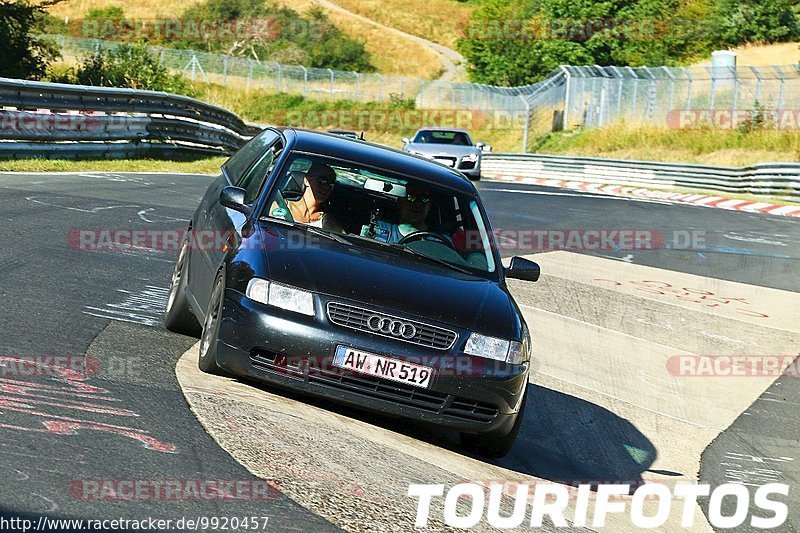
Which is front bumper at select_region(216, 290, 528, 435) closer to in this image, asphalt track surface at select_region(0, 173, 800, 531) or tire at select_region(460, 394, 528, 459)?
tire at select_region(460, 394, 528, 459)

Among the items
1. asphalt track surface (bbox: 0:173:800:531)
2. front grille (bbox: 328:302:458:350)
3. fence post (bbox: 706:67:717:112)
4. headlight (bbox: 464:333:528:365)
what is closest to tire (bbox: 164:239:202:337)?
asphalt track surface (bbox: 0:173:800:531)

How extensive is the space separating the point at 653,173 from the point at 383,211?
29.0 meters

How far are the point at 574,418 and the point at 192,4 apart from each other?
101 m

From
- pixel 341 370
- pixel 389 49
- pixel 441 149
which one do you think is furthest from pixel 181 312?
pixel 389 49

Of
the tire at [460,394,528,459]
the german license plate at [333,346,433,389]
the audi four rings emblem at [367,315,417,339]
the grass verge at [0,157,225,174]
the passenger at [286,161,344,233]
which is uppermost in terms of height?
the passenger at [286,161,344,233]

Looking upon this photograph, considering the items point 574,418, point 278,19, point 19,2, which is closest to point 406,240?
point 574,418

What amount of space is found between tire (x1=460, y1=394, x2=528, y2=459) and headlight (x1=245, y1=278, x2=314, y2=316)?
3.90 ft

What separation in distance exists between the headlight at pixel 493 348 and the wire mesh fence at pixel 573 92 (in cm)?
2829

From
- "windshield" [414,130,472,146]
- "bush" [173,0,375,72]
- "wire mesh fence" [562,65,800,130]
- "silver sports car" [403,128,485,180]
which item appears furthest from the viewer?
"bush" [173,0,375,72]

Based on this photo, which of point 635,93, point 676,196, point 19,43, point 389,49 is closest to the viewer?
point 19,43

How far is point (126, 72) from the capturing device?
3072 centimetres

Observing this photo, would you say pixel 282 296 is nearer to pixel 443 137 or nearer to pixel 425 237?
pixel 425 237

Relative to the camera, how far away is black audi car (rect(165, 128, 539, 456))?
6066mm

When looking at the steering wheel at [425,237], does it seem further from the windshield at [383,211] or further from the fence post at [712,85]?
the fence post at [712,85]
